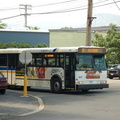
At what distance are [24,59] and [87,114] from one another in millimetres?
8143

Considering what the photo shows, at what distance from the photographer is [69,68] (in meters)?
23.2

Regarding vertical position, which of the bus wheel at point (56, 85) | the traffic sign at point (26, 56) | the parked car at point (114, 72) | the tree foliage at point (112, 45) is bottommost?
the bus wheel at point (56, 85)

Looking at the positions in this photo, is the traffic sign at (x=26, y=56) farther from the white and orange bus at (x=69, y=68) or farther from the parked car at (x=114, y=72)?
the parked car at (x=114, y=72)

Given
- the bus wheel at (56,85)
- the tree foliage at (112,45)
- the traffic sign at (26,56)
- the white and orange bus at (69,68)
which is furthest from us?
the tree foliage at (112,45)

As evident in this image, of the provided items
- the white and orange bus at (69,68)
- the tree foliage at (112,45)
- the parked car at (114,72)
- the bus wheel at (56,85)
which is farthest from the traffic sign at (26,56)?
the tree foliage at (112,45)

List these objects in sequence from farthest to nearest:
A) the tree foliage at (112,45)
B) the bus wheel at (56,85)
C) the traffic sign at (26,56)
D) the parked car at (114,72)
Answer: the tree foliage at (112,45) < the parked car at (114,72) < the bus wheel at (56,85) < the traffic sign at (26,56)

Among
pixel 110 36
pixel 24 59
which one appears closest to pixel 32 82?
pixel 24 59

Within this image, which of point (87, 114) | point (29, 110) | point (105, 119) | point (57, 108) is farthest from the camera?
point (57, 108)

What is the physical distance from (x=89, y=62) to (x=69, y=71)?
1296mm

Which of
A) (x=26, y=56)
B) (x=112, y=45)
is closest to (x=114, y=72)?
(x=112, y=45)

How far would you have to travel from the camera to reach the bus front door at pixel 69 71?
75.8 feet

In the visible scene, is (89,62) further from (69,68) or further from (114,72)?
(114,72)

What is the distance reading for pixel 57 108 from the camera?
16.4 metres

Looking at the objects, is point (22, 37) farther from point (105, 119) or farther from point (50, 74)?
point (105, 119)
